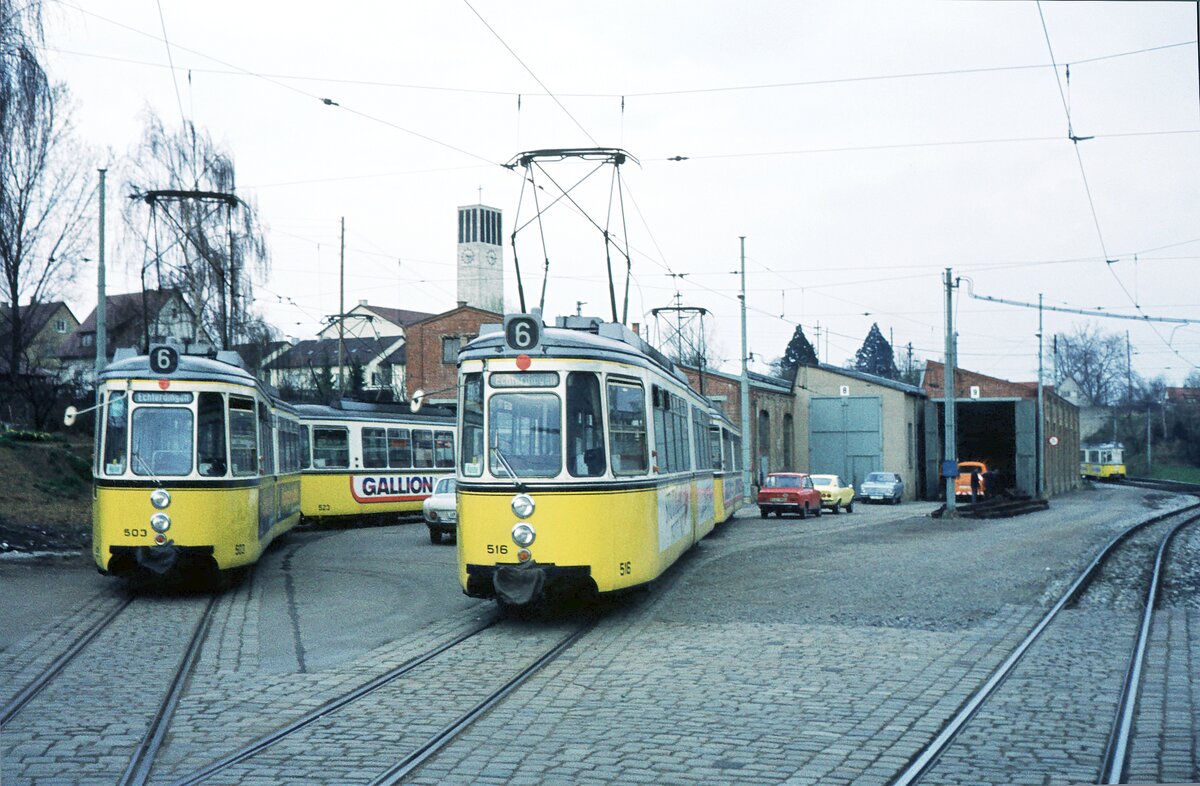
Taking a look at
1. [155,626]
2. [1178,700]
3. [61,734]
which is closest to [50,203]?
[155,626]

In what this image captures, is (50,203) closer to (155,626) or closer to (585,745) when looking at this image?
(155,626)

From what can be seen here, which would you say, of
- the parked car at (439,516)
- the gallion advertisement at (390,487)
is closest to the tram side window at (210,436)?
the parked car at (439,516)

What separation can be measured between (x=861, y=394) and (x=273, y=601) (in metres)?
48.0

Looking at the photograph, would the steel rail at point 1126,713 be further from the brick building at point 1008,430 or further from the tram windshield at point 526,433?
the brick building at point 1008,430

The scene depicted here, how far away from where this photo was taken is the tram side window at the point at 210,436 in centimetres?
1416

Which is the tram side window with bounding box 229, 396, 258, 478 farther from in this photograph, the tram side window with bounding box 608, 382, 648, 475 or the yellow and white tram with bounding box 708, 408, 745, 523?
the yellow and white tram with bounding box 708, 408, 745, 523

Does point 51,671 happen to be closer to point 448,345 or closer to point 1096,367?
point 448,345

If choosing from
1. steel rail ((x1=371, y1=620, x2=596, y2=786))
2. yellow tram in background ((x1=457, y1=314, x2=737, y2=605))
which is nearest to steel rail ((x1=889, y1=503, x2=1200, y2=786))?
steel rail ((x1=371, y1=620, x2=596, y2=786))

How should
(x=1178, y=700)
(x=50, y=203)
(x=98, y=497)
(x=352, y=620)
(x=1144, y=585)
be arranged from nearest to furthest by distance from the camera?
(x=1178, y=700) < (x=352, y=620) < (x=98, y=497) < (x=1144, y=585) < (x=50, y=203)

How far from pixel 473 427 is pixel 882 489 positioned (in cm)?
4109

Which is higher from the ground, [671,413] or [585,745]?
[671,413]

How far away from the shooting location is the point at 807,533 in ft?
85.1

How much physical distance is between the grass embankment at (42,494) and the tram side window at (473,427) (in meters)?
10.3

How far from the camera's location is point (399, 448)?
98.8ft
